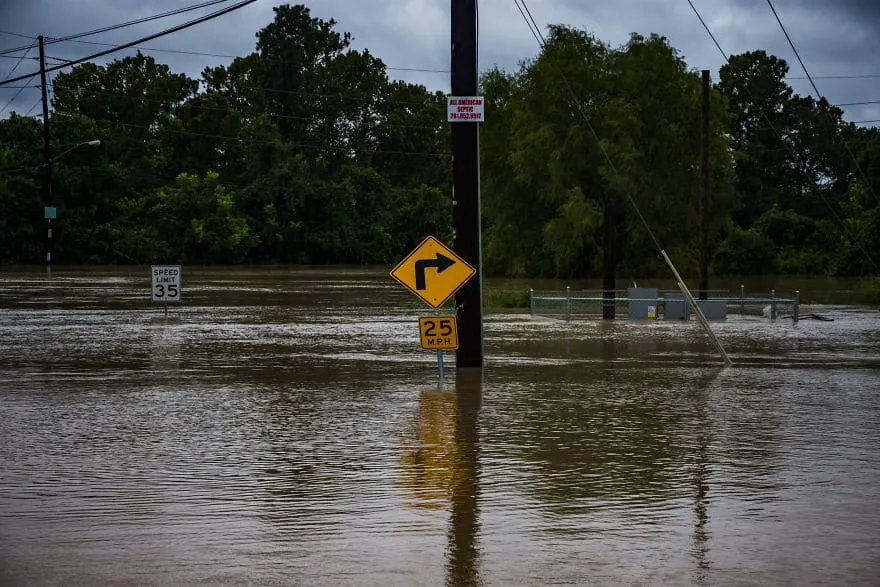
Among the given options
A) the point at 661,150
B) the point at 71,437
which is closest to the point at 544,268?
the point at 661,150

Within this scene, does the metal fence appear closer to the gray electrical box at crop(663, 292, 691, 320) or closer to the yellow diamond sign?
the gray electrical box at crop(663, 292, 691, 320)

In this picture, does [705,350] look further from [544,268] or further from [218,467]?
[544,268]

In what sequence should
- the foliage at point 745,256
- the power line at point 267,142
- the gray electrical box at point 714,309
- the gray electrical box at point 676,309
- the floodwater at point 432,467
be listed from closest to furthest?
the floodwater at point 432,467 → the gray electrical box at point 676,309 → the gray electrical box at point 714,309 → the foliage at point 745,256 → the power line at point 267,142

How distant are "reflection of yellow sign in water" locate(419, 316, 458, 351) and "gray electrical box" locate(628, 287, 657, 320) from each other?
16.1 metres

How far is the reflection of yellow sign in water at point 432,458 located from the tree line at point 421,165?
2187 centimetres

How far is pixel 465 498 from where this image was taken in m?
9.01

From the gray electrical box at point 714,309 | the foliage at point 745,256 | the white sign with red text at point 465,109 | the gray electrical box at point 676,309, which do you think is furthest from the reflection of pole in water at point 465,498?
the foliage at point 745,256

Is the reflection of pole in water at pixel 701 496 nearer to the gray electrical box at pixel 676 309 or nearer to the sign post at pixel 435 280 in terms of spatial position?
the sign post at pixel 435 280

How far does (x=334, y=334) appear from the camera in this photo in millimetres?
25594

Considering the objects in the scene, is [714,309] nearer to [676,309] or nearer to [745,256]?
[676,309]

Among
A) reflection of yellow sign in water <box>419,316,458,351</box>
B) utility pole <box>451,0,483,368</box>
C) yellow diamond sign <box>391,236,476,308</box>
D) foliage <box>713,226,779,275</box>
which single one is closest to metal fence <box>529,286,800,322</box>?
utility pole <box>451,0,483,368</box>

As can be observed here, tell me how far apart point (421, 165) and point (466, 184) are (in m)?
111

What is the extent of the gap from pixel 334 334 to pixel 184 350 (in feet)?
14.9

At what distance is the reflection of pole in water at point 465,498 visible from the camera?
275 inches
